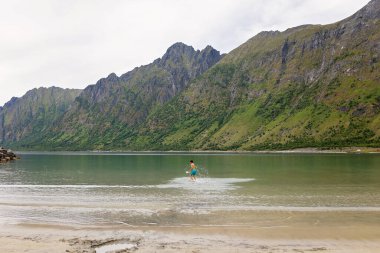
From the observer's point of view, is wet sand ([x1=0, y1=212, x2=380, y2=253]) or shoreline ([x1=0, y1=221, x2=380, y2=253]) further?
wet sand ([x1=0, y1=212, x2=380, y2=253])

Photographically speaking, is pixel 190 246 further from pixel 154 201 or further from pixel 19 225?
pixel 154 201

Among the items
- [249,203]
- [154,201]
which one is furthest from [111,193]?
[249,203]

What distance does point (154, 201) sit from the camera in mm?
42875

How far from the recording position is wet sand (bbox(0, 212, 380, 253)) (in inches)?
917

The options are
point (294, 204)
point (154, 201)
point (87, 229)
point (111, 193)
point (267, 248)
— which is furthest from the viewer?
point (111, 193)

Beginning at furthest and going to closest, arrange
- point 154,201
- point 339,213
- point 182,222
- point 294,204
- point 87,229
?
1. point 154,201
2. point 294,204
3. point 339,213
4. point 182,222
5. point 87,229

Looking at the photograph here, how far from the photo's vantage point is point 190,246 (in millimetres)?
23781

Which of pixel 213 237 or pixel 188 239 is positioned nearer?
pixel 188 239

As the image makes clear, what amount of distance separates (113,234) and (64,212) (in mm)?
11742

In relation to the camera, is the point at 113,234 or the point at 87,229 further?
the point at 87,229

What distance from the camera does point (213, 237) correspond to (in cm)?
2606

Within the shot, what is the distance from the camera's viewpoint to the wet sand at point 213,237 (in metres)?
23.3

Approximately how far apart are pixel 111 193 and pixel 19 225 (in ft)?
65.2

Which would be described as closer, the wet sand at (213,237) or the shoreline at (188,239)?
the shoreline at (188,239)
